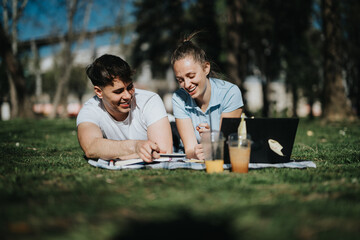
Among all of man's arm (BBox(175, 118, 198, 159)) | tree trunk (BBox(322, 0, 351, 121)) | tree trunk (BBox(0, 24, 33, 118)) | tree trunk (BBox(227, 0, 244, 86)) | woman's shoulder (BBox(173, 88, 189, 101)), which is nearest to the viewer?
man's arm (BBox(175, 118, 198, 159))

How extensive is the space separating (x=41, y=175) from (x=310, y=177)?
233 cm

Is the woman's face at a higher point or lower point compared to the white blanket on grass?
higher

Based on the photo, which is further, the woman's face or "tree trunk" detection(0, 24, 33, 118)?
"tree trunk" detection(0, 24, 33, 118)

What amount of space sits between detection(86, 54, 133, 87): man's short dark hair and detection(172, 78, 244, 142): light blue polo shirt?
0.69m

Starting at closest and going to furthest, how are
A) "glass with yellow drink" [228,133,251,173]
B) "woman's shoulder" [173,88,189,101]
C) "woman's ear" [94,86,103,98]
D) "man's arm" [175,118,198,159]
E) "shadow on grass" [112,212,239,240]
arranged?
"shadow on grass" [112,212,239,240] < "glass with yellow drink" [228,133,251,173] < "man's arm" [175,118,198,159] < "woman's ear" [94,86,103,98] < "woman's shoulder" [173,88,189,101]

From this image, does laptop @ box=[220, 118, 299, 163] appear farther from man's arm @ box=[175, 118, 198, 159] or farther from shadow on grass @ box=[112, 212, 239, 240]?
shadow on grass @ box=[112, 212, 239, 240]

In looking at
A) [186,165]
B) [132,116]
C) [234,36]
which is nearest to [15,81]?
[234,36]

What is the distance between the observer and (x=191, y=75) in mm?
3463

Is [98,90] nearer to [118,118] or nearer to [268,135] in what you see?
[118,118]

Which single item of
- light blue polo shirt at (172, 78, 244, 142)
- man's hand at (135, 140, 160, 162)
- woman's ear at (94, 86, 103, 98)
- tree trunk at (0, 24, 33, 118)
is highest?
tree trunk at (0, 24, 33, 118)

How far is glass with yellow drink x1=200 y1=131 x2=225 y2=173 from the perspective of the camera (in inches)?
111

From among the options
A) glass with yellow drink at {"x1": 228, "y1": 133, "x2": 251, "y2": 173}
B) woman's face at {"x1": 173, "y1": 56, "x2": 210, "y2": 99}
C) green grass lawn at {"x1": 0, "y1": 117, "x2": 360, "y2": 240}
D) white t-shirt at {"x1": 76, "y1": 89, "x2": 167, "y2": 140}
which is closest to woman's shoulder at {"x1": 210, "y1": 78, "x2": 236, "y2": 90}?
woman's face at {"x1": 173, "y1": 56, "x2": 210, "y2": 99}

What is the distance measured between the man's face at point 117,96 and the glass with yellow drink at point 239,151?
1.41 metres

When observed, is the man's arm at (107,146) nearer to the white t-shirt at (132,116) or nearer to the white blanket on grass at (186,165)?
the white blanket on grass at (186,165)
